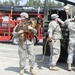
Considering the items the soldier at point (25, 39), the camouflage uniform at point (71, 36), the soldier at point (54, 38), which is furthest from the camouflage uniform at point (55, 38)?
the soldier at point (25, 39)

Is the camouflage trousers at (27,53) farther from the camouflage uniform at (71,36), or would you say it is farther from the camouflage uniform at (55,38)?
the camouflage uniform at (71,36)

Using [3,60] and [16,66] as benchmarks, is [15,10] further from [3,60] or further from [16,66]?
[16,66]

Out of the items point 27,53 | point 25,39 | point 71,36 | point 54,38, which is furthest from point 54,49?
point 25,39

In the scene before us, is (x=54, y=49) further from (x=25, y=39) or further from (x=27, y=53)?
(x=25, y=39)

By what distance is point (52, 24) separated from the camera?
9.20m

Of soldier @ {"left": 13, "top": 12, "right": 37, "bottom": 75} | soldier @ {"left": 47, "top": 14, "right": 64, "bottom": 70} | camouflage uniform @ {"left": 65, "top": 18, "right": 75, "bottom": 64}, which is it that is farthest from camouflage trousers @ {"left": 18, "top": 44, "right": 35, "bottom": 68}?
camouflage uniform @ {"left": 65, "top": 18, "right": 75, "bottom": 64}

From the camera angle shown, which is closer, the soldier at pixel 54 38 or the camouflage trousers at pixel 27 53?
the camouflage trousers at pixel 27 53

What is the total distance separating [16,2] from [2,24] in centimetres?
2267

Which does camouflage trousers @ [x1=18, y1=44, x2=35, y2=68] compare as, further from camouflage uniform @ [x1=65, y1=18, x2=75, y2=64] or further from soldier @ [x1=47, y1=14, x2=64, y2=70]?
camouflage uniform @ [x1=65, y1=18, x2=75, y2=64]

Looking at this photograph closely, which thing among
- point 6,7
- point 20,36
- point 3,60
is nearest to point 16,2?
point 6,7

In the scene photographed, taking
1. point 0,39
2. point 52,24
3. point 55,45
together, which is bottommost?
point 0,39

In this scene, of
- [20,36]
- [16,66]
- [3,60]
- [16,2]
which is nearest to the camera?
[20,36]

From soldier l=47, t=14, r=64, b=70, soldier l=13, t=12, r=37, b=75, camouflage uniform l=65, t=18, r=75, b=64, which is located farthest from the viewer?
soldier l=47, t=14, r=64, b=70

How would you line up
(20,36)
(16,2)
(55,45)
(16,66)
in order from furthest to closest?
(16,2)
(16,66)
(55,45)
(20,36)
